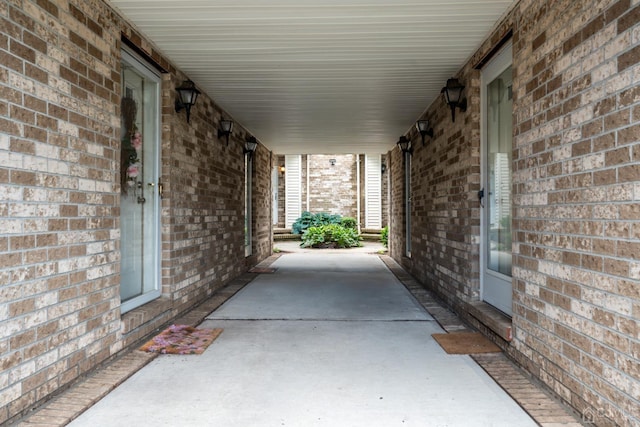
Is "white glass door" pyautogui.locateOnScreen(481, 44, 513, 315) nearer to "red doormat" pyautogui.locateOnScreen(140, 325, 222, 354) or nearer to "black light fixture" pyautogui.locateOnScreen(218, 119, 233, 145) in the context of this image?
"red doormat" pyautogui.locateOnScreen(140, 325, 222, 354)

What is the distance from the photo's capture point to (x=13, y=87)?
1.97 metres

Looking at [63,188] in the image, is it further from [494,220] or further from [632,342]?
[494,220]

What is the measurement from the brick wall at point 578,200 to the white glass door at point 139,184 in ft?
9.27

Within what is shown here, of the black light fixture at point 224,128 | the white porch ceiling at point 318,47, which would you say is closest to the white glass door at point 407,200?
the white porch ceiling at point 318,47

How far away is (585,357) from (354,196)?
Answer: 13.7 metres

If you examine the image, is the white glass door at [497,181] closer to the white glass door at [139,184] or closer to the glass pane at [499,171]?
the glass pane at [499,171]

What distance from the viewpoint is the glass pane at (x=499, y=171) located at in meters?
3.26

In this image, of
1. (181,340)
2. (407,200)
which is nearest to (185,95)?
(181,340)

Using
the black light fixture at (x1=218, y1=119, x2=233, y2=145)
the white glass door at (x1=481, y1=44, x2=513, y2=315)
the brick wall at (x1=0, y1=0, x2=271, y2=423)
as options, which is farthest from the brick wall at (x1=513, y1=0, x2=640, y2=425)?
the black light fixture at (x1=218, y1=119, x2=233, y2=145)

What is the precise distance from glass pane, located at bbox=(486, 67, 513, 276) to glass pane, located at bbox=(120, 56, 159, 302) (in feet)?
9.59

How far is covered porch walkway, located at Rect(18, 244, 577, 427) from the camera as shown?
2.03 meters

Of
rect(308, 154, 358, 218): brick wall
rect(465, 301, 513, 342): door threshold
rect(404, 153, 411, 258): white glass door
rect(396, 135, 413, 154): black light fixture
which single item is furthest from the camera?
rect(308, 154, 358, 218): brick wall

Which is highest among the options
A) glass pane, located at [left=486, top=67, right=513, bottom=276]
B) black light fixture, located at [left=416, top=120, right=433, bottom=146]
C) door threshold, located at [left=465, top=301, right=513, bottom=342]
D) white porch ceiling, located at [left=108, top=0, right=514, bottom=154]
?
white porch ceiling, located at [left=108, top=0, right=514, bottom=154]

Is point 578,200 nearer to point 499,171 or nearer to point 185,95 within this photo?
point 499,171
